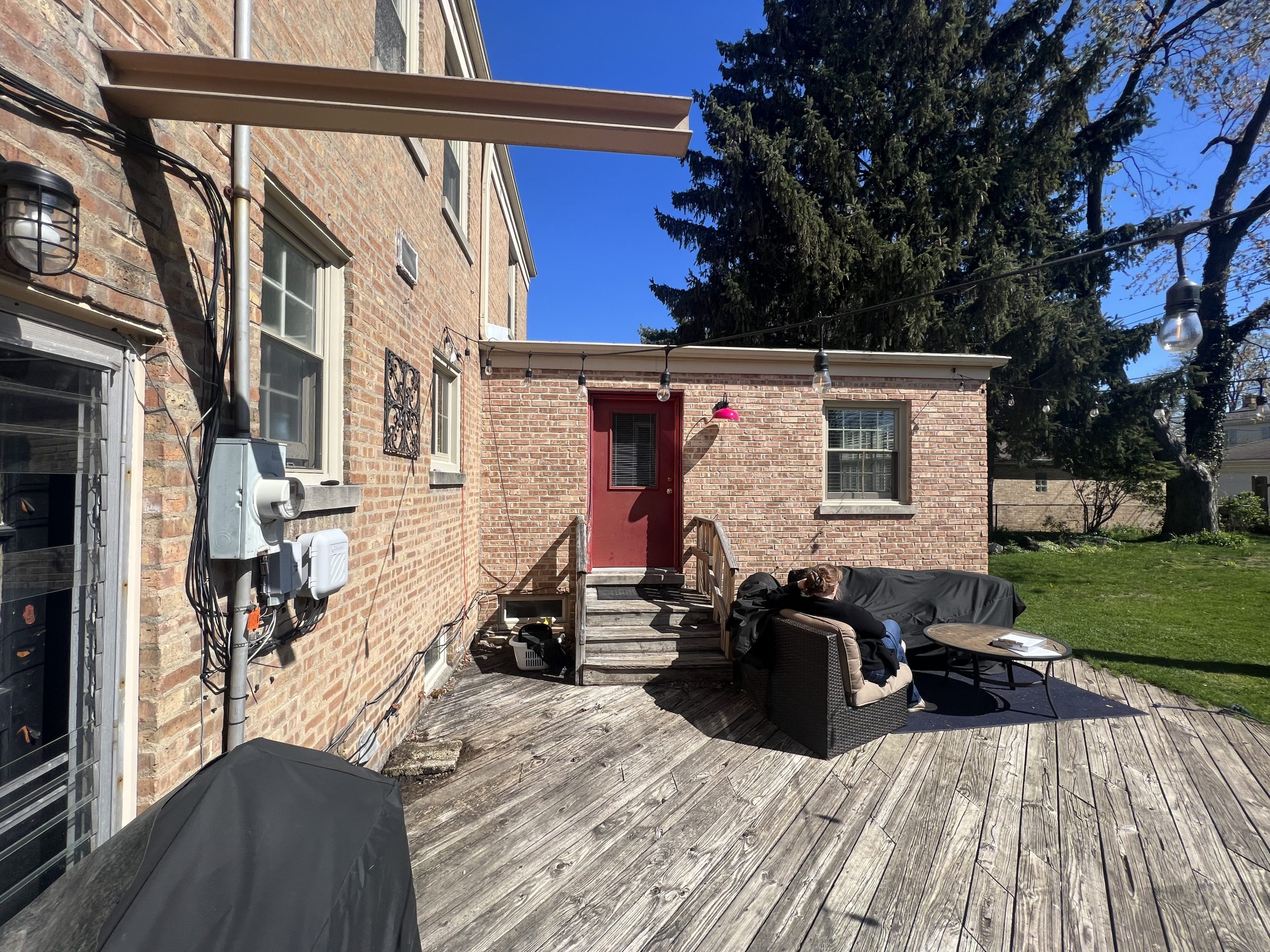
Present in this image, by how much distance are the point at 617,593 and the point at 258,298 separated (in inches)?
200

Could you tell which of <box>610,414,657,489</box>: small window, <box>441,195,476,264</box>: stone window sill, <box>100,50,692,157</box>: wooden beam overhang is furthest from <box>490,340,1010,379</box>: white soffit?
<box>100,50,692,157</box>: wooden beam overhang

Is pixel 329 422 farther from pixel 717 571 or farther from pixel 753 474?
pixel 753 474

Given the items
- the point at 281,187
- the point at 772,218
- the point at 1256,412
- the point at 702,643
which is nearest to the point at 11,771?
the point at 281,187

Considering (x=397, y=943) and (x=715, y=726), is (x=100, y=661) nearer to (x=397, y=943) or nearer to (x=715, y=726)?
(x=397, y=943)

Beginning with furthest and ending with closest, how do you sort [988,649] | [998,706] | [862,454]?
1. [862,454]
2. [998,706]
3. [988,649]

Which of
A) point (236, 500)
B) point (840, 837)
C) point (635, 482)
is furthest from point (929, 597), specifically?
point (236, 500)

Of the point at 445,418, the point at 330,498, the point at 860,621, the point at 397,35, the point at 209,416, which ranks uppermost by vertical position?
the point at 397,35

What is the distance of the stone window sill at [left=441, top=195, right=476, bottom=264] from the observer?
527 centimetres

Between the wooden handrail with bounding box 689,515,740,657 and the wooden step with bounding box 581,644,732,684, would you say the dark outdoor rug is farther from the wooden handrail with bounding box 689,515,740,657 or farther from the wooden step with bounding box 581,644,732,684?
the wooden handrail with bounding box 689,515,740,657

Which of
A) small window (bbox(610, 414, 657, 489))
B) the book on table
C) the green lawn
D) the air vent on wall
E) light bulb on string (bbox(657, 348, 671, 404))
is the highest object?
the air vent on wall

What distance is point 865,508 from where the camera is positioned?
290 inches

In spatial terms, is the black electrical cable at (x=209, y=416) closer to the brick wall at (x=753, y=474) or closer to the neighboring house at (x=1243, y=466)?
the brick wall at (x=753, y=474)

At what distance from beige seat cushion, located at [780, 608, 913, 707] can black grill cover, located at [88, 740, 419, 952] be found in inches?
136

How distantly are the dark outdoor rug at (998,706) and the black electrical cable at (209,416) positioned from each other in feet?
15.6
